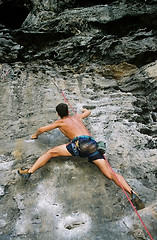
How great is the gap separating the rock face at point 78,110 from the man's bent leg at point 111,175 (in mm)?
142

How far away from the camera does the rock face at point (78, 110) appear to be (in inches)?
92.8

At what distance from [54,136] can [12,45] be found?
4.89 meters

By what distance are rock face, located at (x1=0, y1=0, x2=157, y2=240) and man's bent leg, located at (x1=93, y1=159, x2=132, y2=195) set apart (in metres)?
0.14

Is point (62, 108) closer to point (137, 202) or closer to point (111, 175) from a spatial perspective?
point (111, 175)

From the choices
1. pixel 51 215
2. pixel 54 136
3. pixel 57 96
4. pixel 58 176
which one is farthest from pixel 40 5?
pixel 51 215

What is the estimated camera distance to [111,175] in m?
2.70

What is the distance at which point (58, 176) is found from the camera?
2.84 metres

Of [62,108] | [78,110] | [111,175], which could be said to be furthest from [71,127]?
[78,110]

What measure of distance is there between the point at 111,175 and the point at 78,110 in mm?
2033

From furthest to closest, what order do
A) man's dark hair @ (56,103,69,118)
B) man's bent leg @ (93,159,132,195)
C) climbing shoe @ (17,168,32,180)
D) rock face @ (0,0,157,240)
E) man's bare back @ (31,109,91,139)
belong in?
man's dark hair @ (56,103,69,118) < man's bare back @ (31,109,91,139) < climbing shoe @ (17,168,32,180) < man's bent leg @ (93,159,132,195) < rock face @ (0,0,157,240)

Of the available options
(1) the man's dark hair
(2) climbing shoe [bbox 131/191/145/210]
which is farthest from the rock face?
(1) the man's dark hair

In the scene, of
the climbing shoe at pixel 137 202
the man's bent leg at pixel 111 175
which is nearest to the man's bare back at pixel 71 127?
the man's bent leg at pixel 111 175

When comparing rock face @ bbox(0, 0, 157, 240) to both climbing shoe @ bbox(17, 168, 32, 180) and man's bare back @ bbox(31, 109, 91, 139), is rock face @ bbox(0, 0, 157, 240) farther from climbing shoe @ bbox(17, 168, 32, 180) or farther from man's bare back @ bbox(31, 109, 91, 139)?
man's bare back @ bbox(31, 109, 91, 139)

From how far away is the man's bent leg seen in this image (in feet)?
8.33
